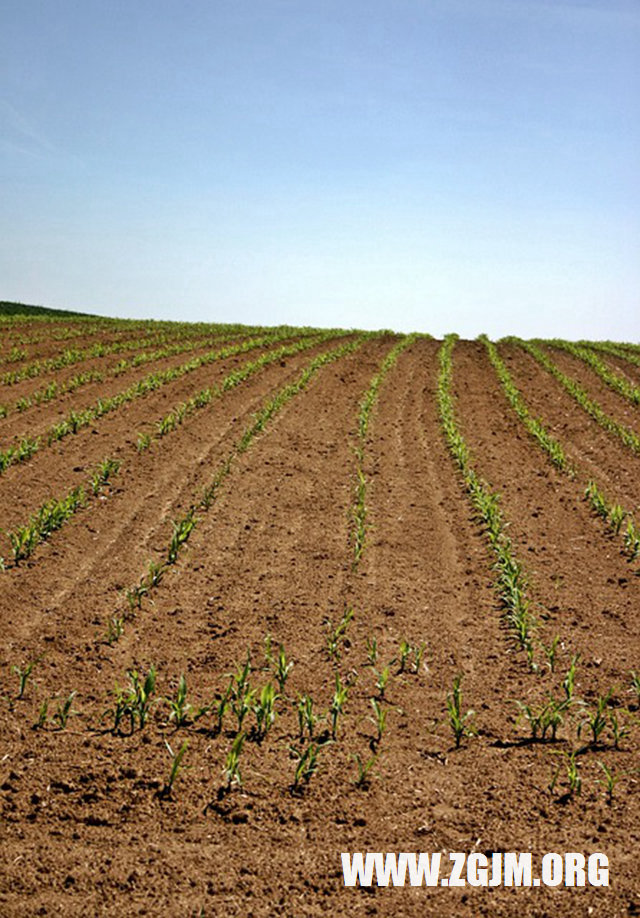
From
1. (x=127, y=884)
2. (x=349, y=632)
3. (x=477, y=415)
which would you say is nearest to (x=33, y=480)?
(x=349, y=632)

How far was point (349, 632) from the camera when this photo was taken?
6.64m

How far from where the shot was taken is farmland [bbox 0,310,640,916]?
3.96 m

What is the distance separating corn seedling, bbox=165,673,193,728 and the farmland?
0.03 m

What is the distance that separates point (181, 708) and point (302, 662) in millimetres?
1194

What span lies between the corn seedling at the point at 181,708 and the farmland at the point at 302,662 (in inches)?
1.2

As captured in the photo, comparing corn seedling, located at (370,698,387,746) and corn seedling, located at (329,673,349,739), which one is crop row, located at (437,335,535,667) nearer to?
corn seedling, located at (370,698,387,746)

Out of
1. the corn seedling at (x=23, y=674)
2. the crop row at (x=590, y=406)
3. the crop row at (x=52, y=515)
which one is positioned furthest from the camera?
the crop row at (x=590, y=406)

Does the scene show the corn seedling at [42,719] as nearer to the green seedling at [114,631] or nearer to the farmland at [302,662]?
the farmland at [302,662]

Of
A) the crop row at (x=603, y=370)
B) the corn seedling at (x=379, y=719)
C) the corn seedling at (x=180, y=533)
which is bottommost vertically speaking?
the corn seedling at (x=379, y=719)

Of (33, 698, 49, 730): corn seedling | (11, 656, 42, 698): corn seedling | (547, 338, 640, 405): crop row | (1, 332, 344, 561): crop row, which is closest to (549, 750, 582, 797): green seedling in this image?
(33, 698, 49, 730): corn seedling

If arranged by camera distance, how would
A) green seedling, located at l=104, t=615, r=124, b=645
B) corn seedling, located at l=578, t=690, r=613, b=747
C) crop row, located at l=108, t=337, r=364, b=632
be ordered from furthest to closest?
crop row, located at l=108, t=337, r=364, b=632
green seedling, located at l=104, t=615, r=124, b=645
corn seedling, located at l=578, t=690, r=613, b=747

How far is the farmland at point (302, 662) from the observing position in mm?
3961

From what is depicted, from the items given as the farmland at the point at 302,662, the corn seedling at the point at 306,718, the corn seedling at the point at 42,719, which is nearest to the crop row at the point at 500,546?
the farmland at the point at 302,662

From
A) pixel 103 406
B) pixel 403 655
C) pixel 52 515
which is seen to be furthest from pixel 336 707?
pixel 103 406
